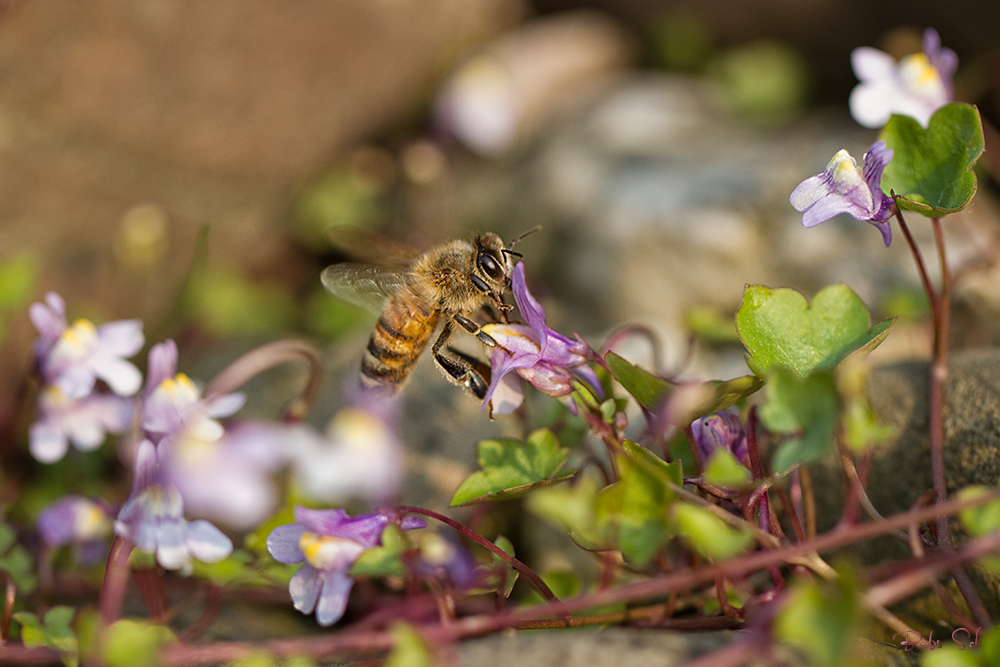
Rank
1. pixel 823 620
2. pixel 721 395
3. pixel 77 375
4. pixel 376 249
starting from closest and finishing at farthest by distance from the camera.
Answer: pixel 823 620 < pixel 721 395 < pixel 77 375 < pixel 376 249

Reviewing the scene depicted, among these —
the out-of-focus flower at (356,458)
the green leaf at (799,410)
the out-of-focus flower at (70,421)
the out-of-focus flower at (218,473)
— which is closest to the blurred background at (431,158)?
the out-of-focus flower at (70,421)

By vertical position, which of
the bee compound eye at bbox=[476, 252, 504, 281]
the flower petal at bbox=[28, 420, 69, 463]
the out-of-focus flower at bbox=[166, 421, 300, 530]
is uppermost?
the bee compound eye at bbox=[476, 252, 504, 281]

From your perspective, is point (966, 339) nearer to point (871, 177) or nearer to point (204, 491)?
point (871, 177)

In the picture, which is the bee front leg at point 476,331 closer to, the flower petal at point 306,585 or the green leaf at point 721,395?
the green leaf at point 721,395

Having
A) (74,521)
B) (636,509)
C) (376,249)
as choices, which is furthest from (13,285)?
(636,509)

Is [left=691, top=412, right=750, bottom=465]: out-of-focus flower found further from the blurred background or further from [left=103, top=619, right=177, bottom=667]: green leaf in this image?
[left=103, top=619, right=177, bottom=667]: green leaf

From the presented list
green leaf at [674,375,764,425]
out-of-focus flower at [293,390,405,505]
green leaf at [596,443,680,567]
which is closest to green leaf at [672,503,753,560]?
green leaf at [596,443,680,567]

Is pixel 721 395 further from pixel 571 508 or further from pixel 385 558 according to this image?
pixel 385 558
